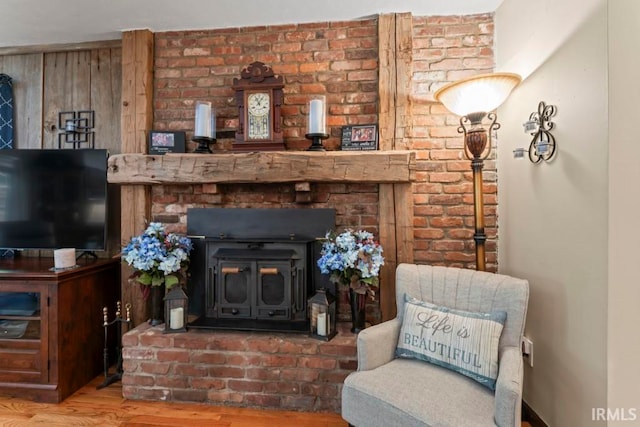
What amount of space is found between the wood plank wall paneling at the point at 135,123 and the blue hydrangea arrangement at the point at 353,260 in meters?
1.48

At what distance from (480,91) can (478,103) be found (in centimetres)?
7

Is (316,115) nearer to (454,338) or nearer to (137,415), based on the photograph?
(454,338)

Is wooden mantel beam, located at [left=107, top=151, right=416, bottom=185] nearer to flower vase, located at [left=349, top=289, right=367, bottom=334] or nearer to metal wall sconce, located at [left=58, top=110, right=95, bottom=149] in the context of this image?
metal wall sconce, located at [left=58, top=110, right=95, bottom=149]

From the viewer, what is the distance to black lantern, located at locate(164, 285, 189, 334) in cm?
222

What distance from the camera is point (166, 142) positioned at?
8.31 ft

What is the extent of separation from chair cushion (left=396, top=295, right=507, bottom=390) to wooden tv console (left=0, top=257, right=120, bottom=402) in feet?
7.00

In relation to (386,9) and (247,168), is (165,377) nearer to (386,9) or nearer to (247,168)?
(247,168)

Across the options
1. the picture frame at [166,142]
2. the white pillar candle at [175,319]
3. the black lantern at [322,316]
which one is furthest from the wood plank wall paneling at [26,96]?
the black lantern at [322,316]

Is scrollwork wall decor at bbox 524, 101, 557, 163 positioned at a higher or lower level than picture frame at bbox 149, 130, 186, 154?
lower

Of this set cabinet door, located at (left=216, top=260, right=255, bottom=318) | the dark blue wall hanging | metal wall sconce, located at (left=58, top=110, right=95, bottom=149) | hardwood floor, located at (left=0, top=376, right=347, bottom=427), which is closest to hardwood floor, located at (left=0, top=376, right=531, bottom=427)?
hardwood floor, located at (left=0, top=376, right=347, bottom=427)

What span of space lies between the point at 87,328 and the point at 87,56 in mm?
2206

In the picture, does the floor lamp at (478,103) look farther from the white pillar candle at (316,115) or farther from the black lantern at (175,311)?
the black lantern at (175,311)

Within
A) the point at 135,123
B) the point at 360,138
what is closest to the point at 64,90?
the point at 135,123

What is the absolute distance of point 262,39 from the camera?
257 cm
